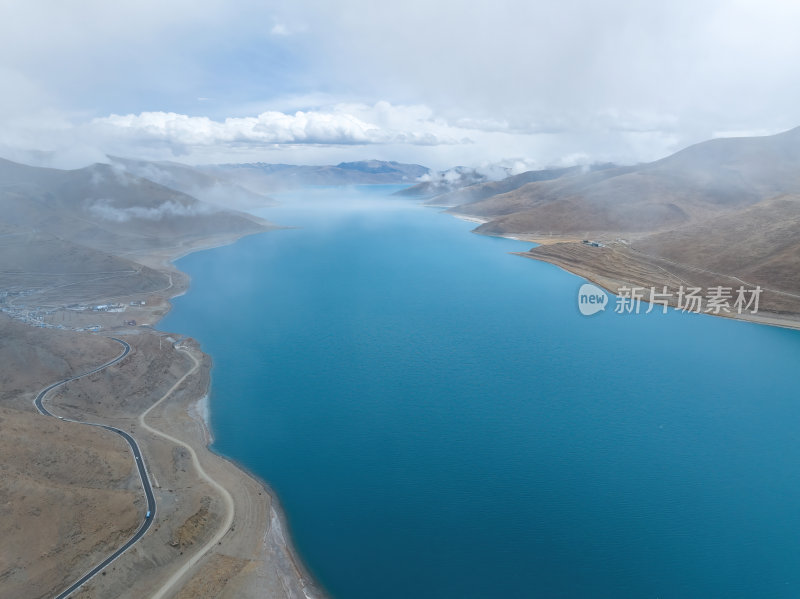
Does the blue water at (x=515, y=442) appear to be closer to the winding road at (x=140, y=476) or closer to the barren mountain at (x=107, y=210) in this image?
the winding road at (x=140, y=476)

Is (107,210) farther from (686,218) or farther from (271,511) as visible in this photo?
(686,218)

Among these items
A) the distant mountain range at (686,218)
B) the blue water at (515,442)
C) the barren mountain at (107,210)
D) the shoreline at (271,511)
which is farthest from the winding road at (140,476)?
the barren mountain at (107,210)

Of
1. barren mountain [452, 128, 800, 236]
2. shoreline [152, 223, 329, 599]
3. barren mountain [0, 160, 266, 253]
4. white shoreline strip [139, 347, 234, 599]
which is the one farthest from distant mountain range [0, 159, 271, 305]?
barren mountain [452, 128, 800, 236]

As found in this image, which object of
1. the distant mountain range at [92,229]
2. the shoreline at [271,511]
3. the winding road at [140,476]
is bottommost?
the shoreline at [271,511]

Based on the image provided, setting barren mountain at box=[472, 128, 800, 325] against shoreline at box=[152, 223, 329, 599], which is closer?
shoreline at box=[152, 223, 329, 599]

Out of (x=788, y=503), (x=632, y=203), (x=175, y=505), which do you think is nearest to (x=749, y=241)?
(x=632, y=203)

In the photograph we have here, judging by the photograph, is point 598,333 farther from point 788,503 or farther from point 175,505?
point 175,505

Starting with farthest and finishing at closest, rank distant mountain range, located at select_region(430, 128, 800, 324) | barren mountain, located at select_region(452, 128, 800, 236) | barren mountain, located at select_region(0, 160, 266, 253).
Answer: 1. barren mountain, located at select_region(452, 128, 800, 236)
2. barren mountain, located at select_region(0, 160, 266, 253)
3. distant mountain range, located at select_region(430, 128, 800, 324)

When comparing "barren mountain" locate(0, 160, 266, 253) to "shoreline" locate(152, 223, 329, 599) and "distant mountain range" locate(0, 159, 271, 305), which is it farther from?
"shoreline" locate(152, 223, 329, 599)
